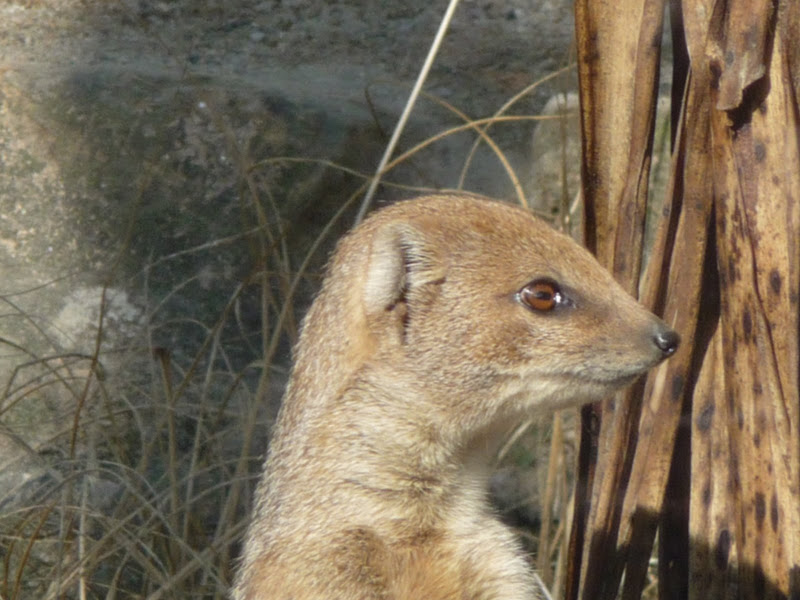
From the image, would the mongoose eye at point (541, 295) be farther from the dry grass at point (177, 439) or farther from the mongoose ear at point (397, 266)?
the dry grass at point (177, 439)

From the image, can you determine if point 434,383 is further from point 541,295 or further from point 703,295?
point 703,295

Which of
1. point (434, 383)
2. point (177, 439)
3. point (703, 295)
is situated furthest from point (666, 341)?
point (177, 439)

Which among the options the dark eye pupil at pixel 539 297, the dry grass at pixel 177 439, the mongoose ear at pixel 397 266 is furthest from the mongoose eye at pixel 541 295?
the dry grass at pixel 177 439

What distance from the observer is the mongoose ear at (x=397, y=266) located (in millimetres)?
2061

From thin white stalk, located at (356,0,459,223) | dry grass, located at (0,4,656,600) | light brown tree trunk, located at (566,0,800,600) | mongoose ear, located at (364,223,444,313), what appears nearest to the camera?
light brown tree trunk, located at (566,0,800,600)

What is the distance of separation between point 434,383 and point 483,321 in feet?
0.45

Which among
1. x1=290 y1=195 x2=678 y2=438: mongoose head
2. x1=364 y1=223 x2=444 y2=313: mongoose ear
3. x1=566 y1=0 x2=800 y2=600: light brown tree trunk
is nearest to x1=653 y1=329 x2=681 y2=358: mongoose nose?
x1=290 y1=195 x2=678 y2=438: mongoose head

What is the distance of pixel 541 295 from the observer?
2.06 meters

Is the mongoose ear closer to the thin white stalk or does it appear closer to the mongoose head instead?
the mongoose head

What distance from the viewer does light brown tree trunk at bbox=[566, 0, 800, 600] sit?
194cm

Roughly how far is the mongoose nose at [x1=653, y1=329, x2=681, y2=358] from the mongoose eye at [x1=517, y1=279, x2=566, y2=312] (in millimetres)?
177

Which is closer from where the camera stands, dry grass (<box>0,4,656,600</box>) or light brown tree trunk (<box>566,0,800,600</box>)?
light brown tree trunk (<box>566,0,800,600</box>)

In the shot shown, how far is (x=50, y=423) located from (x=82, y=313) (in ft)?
1.04

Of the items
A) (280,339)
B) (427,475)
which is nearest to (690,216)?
(427,475)
